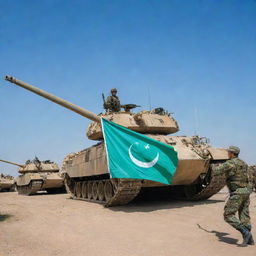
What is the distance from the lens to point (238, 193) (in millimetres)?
5648

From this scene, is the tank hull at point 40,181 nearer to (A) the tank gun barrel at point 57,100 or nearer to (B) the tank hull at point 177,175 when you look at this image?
(B) the tank hull at point 177,175

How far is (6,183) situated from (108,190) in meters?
24.4

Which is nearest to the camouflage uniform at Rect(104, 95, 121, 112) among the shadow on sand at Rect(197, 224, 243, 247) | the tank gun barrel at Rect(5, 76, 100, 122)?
the tank gun barrel at Rect(5, 76, 100, 122)

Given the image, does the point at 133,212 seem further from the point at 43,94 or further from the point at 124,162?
the point at 43,94

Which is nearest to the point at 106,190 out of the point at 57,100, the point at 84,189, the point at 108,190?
the point at 108,190

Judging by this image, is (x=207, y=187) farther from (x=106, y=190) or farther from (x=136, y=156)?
(x=136, y=156)

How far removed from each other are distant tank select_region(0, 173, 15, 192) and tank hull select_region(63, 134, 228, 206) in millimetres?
21763

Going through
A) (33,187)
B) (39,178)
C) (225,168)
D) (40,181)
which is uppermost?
(225,168)

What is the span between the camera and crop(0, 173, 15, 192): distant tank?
33531 mm

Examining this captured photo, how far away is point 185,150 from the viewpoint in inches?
442

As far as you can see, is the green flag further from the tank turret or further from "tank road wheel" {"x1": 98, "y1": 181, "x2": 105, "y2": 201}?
"tank road wheel" {"x1": 98, "y1": 181, "x2": 105, "y2": 201}

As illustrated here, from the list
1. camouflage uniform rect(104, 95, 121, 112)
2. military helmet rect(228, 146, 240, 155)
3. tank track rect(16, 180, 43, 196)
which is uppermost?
camouflage uniform rect(104, 95, 121, 112)

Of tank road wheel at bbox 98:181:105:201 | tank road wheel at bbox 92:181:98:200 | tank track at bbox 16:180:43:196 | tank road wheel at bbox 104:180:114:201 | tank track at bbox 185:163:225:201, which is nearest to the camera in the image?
tank track at bbox 185:163:225:201

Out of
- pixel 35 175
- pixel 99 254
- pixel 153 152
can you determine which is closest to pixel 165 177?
pixel 153 152
